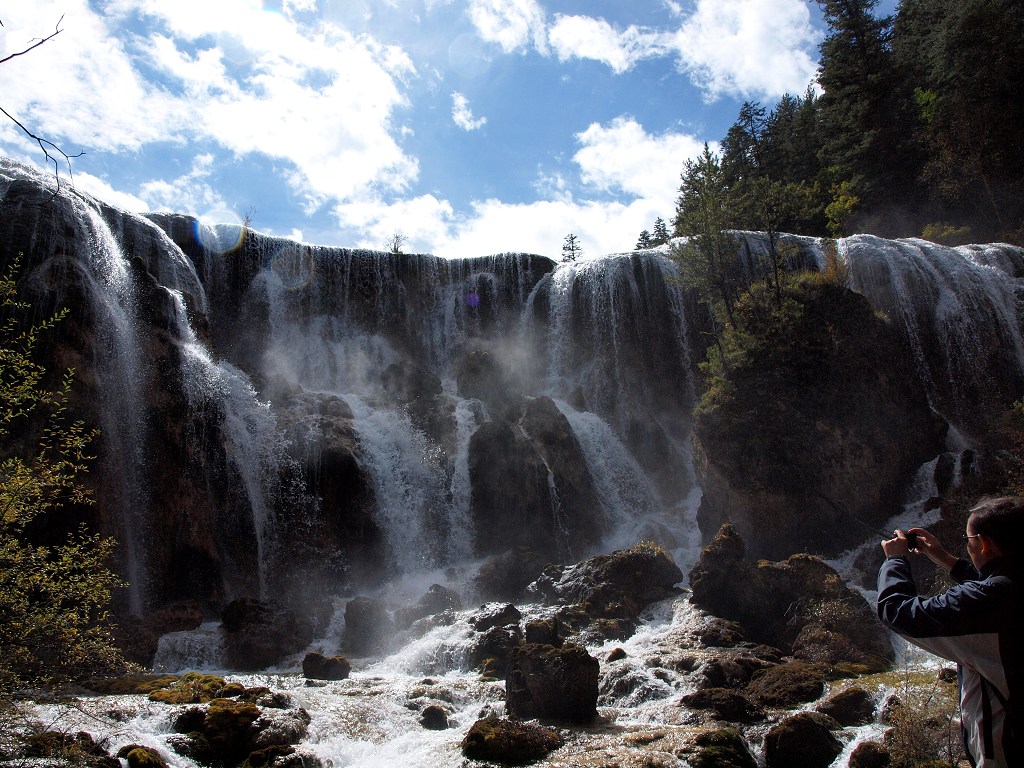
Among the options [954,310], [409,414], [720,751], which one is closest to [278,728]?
[720,751]

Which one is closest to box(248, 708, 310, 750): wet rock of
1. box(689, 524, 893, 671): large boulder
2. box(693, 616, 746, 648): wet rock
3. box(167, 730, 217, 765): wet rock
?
box(167, 730, 217, 765): wet rock

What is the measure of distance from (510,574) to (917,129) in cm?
3613

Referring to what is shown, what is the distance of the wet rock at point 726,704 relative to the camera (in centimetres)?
997

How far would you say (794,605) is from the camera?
1424 cm

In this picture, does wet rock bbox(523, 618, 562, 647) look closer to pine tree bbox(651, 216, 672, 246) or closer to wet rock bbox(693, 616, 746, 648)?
wet rock bbox(693, 616, 746, 648)

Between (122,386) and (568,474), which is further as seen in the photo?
(568,474)

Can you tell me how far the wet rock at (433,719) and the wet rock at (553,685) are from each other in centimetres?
109

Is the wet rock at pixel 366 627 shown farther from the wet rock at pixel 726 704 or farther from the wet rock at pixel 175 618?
the wet rock at pixel 726 704

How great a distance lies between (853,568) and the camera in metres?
17.8

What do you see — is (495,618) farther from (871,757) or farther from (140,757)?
(871,757)

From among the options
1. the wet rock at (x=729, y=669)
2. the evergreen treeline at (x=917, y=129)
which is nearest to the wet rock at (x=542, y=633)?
the wet rock at (x=729, y=669)

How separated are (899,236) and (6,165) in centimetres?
4199

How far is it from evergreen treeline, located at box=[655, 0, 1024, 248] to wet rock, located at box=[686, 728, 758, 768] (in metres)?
20.7

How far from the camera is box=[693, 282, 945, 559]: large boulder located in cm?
1923
